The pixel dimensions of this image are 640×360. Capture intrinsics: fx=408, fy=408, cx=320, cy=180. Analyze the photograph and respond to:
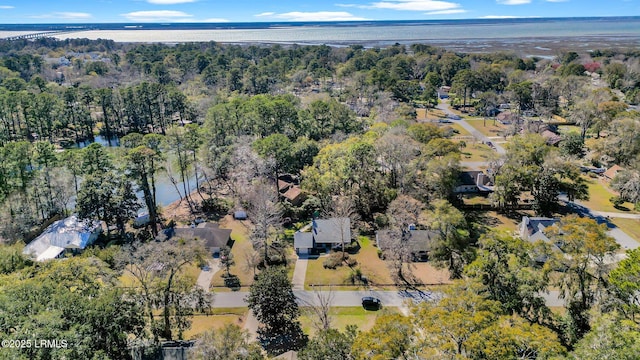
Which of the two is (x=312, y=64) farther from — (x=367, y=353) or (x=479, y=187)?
(x=367, y=353)

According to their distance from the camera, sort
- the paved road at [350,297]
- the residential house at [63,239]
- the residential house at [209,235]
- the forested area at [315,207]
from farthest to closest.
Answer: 1. the residential house at [209,235]
2. the residential house at [63,239]
3. the paved road at [350,297]
4. the forested area at [315,207]

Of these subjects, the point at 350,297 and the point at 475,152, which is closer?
the point at 350,297

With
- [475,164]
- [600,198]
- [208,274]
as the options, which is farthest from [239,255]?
[600,198]

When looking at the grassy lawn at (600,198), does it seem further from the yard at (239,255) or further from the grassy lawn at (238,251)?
the grassy lawn at (238,251)

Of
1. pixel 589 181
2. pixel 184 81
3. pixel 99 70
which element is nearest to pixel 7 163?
pixel 589 181

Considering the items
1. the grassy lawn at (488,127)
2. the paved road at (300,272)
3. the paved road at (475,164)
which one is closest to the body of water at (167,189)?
the paved road at (300,272)

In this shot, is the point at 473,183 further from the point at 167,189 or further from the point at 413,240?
the point at 167,189
